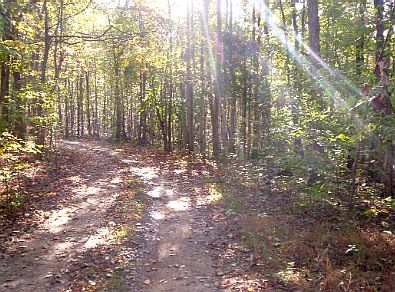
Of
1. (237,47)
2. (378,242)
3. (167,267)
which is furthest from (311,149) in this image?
(237,47)

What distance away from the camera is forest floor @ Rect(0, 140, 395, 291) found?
633 centimetres

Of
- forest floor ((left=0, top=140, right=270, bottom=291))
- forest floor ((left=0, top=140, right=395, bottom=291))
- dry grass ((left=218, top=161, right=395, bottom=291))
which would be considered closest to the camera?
dry grass ((left=218, top=161, right=395, bottom=291))

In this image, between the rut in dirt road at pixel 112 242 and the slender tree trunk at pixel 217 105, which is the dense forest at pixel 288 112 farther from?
the rut in dirt road at pixel 112 242

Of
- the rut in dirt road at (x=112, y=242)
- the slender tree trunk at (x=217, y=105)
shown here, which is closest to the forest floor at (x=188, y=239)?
the rut in dirt road at (x=112, y=242)

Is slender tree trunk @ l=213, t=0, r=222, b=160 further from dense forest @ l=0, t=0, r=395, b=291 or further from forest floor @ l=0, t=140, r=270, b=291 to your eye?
forest floor @ l=0, t=140, r=270, b=291

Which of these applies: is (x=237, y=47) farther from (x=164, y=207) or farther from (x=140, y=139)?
(x=140, y=139)

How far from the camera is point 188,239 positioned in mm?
8516

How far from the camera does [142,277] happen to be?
657cm

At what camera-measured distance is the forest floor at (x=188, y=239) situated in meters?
6.33

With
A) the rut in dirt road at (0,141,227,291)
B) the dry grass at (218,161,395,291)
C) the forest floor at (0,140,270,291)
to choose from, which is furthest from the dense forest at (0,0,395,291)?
the rut in dirt road at (0,141,227,291)

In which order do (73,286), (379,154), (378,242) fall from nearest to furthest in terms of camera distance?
(73,286) → (378,242) → (379,154)

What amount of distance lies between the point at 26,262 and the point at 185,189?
7.09m

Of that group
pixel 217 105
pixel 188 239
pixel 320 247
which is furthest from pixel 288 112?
pixel 217 105

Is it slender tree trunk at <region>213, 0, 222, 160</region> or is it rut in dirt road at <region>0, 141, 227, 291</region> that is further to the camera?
slender tree trunk at <region>213, 0, 222, 160</region>
